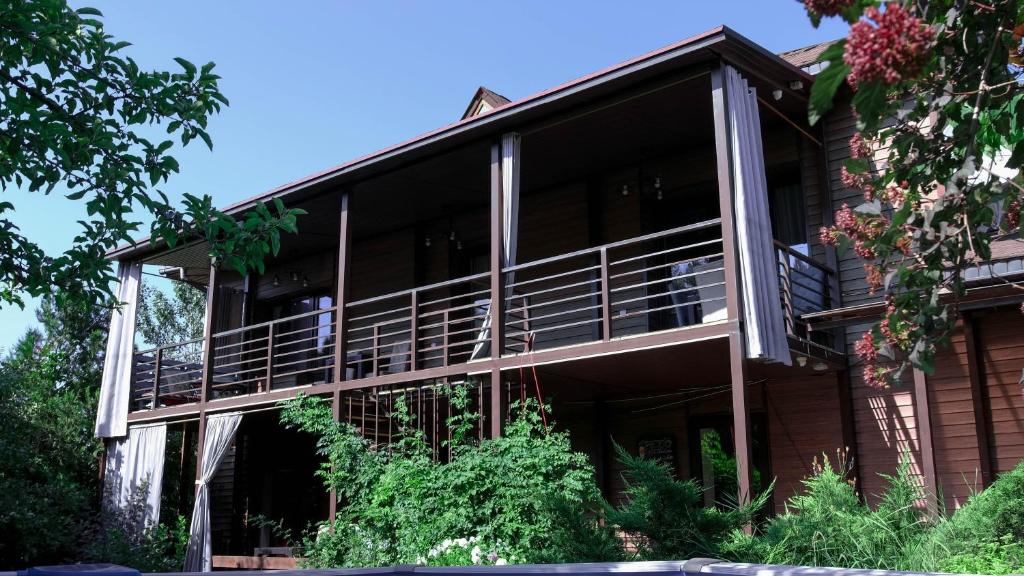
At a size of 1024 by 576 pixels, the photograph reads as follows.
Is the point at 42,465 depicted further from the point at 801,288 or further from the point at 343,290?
the point at 801,288

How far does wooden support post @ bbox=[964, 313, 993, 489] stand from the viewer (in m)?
10.2

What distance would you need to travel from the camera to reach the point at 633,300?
10.3m

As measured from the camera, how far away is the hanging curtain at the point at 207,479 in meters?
14.5

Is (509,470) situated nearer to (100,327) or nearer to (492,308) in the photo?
(492,308)

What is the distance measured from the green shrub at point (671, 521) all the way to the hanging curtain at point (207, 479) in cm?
924

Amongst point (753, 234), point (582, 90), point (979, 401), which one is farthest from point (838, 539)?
point (582, 90)

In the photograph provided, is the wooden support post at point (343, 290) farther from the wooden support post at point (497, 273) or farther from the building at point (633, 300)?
the wooden support post at point (497, 273)

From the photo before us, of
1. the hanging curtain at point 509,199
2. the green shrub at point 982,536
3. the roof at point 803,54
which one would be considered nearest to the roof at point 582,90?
the hanging curtain at point 509,199

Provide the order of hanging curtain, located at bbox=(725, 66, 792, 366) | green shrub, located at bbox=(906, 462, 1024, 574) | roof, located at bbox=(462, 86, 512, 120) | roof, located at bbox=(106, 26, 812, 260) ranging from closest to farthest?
1. green shrub, located at bbox=(906, 462, 1024, 574)
2. hanging curtain, located at bbox=(725, 66, 792, 366)
3. roof, located at bbox=(106, 26, 812, 260)
4. roof, located at bbox=(462, 86, 512, 120)

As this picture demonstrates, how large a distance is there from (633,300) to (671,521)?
3.73 m

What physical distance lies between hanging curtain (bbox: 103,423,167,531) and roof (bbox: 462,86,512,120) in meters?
7.21

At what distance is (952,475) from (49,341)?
25.0 metres

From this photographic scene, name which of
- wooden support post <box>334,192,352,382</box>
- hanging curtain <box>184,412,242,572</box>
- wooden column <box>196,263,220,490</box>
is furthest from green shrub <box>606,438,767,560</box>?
wooden column <box>196,263,220,490</box>

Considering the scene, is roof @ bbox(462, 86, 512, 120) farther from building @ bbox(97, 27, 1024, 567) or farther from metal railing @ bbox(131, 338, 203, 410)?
metal railing @ bbox(131, 338, 203, 410)
